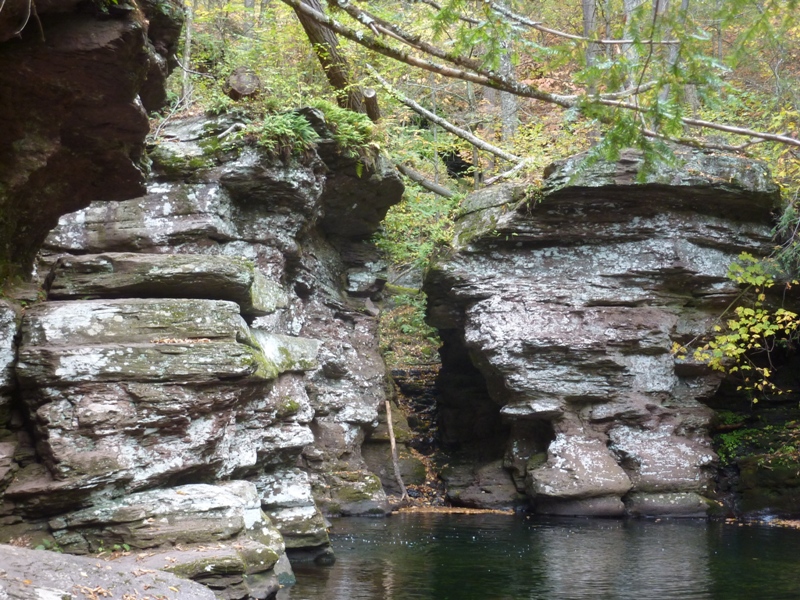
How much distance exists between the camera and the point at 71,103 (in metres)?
6.88

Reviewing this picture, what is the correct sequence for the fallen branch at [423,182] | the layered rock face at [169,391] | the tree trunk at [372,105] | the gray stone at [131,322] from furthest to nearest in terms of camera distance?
the fallen branch at [423,182], the tree trunk at [372,105], the gray stone at [131,322], the layered rock face at [169,391]

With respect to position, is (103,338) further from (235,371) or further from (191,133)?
(191,133)

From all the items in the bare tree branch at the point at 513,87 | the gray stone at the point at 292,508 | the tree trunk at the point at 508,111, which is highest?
the tree trunk at the point at 508,111

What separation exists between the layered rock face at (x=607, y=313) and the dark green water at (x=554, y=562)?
1.43 metres

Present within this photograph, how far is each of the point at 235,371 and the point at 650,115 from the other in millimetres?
5796

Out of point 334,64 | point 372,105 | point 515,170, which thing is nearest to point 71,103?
point 334,64

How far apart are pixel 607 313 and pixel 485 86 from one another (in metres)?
6.63

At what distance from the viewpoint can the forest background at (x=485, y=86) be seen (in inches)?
205

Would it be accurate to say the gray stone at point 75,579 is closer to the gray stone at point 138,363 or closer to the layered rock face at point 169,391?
the layered rock face at point 169,391

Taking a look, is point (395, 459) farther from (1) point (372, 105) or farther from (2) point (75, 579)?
(2) point (75, 579)

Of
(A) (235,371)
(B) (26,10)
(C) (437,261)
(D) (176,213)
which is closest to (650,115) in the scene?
(B) (26,10)

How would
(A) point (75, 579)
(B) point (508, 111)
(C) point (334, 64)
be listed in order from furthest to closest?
(B) point (508, 111) < (C) point (334, 64) < (A) point (75, 579)

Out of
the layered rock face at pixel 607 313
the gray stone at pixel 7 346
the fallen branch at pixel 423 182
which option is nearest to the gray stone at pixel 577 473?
the layered rock face at pixel 607 313

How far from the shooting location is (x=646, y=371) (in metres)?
16.3
